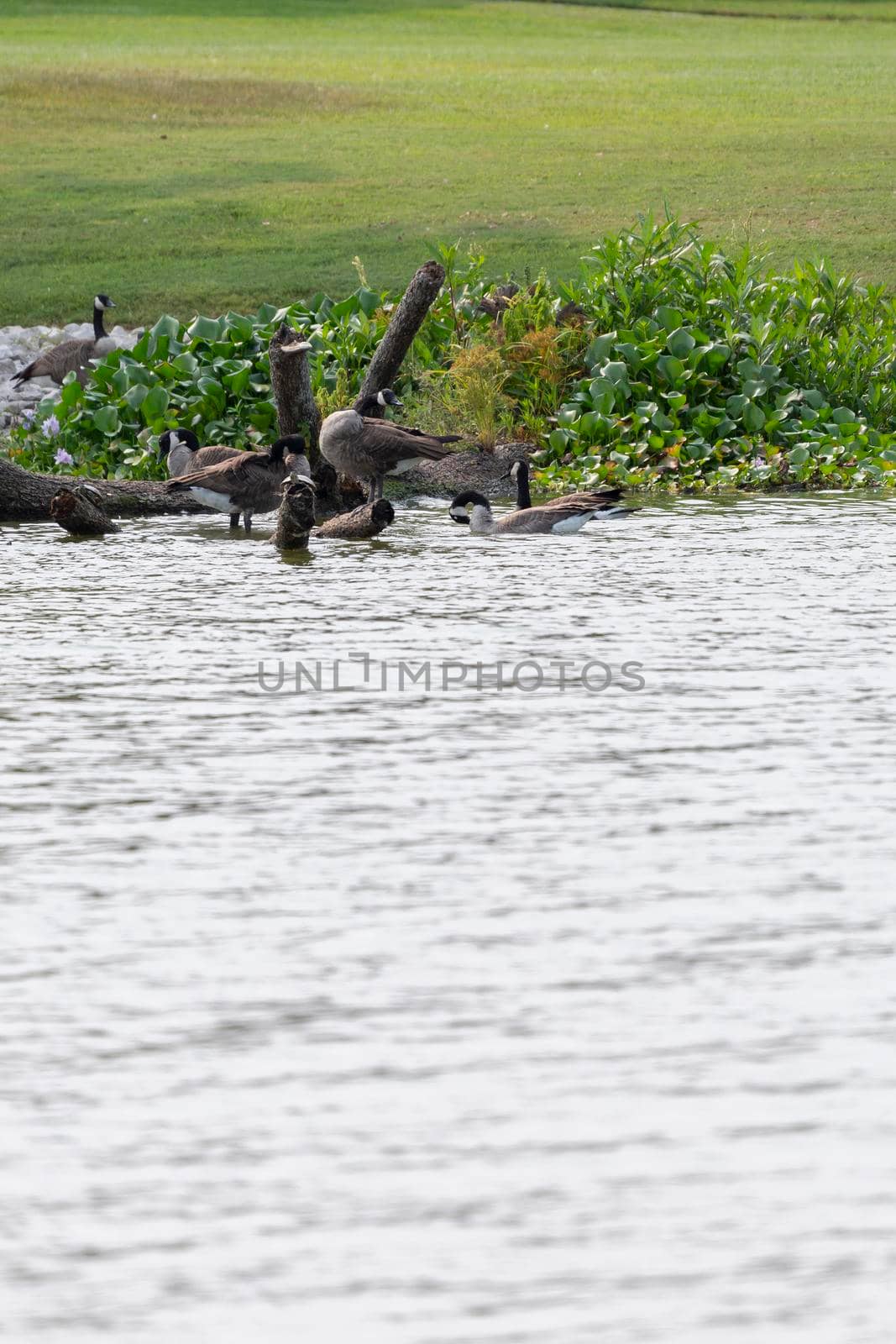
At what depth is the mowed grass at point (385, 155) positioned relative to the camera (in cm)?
2789

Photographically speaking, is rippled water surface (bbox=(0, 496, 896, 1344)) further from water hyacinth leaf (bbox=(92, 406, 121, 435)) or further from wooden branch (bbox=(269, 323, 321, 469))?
water hyacinth leaf (bbox=(92, 406, 121, 435))

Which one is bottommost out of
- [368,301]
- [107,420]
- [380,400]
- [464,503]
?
[464,503]

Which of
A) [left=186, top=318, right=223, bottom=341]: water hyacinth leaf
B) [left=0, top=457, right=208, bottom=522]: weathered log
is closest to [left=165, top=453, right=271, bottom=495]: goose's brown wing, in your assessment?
[left=0, top=457, right=208, bottom=522]: weathered log

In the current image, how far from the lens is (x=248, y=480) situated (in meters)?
15.9

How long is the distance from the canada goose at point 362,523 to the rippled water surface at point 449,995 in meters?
4.23

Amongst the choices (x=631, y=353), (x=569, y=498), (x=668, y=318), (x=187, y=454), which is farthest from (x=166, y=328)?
(x=569, y=498)

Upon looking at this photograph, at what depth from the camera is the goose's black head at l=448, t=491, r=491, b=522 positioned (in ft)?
50.0

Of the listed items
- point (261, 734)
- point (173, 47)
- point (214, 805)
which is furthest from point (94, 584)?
point (173, 47)

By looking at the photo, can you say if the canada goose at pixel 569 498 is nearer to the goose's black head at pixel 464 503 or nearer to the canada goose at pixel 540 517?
the canada goose at pixel 540 517

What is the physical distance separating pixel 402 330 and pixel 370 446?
231 cm

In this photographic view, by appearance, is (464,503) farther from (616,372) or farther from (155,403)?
(155,403)

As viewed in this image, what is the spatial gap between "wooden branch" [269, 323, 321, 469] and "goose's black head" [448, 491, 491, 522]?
2.20 metres

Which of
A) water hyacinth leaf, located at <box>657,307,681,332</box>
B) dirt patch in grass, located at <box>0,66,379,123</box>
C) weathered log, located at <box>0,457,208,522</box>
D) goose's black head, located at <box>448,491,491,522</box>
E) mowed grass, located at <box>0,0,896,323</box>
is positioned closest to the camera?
goose's black head, located at <box>448,491,491,522</box>

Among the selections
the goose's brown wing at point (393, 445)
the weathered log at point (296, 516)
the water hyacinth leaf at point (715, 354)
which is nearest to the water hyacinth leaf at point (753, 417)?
the water hyacinth leaf at point (715, 354)
